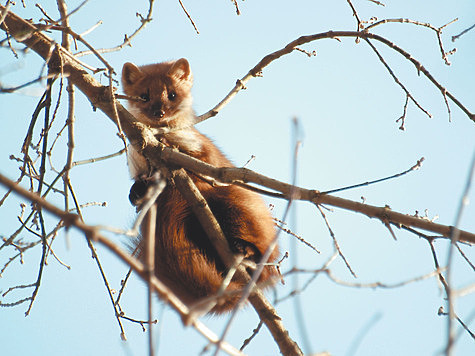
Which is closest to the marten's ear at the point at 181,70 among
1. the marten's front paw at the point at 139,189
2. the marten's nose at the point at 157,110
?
the marten's nose at the point at 157,110

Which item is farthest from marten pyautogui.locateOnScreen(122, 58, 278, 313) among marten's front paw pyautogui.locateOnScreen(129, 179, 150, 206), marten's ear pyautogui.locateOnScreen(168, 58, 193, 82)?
marten's ear pyautogui.locateOnScreen(168, 58, 193, 82)

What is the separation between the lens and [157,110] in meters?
5.88

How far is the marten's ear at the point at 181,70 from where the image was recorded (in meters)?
6.75

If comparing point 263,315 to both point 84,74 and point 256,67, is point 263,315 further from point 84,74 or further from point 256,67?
point 84,74

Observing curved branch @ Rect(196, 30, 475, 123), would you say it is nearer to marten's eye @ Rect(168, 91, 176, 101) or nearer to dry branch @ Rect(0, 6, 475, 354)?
dry branch @ Rect(0, 6, 475, 354)

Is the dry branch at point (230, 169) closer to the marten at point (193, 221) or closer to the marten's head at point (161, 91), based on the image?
the marten at point (193, 221)

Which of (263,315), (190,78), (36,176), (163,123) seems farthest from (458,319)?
(190,78)

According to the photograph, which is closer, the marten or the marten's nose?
the marten

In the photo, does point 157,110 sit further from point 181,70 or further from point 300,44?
point 300,44

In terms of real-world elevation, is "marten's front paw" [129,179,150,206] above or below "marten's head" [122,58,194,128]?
below

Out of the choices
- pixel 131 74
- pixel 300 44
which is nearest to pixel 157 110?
pixel 131 74

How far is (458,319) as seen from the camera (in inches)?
133

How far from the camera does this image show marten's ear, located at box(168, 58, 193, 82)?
675 centimetres

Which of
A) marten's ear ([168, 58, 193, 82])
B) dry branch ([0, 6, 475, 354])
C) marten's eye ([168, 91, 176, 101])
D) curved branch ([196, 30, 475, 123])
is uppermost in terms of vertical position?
marten's ear ([168, 58, 193, 82])
